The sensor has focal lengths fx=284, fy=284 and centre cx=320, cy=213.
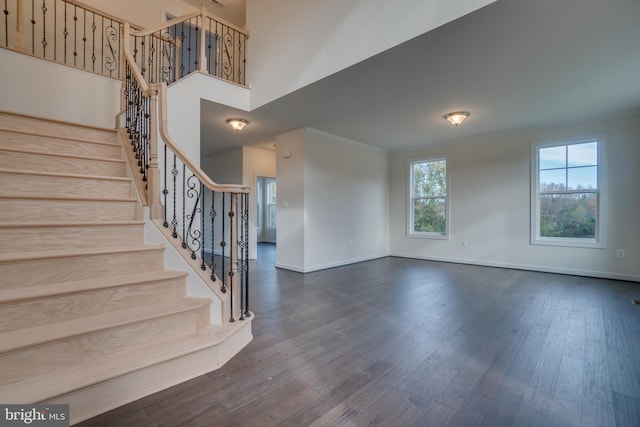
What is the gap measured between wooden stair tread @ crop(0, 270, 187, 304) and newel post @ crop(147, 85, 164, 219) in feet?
1.91

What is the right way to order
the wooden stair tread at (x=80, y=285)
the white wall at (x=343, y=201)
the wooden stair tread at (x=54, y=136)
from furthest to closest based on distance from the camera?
the white wall at (x=343, y=201)
the wooden stair tread at (x=54, y=136)
the wooden stair tread at (x=80, y=285)

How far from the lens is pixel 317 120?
4715 millimetres

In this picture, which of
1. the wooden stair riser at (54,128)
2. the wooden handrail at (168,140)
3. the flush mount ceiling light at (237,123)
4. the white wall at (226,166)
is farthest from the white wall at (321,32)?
the white wall at (226,166)

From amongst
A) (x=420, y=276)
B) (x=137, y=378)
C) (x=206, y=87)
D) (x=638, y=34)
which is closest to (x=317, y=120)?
(x=206, y=87)

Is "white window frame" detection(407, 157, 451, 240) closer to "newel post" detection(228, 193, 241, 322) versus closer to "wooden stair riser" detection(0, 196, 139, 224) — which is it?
"newel post" detection(228, 193, 241, 322)

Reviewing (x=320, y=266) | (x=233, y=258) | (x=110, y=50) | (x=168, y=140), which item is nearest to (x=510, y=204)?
(x=320, y=266)

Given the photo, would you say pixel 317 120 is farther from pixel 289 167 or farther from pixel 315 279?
pixel 315 279

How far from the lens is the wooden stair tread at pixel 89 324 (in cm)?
145

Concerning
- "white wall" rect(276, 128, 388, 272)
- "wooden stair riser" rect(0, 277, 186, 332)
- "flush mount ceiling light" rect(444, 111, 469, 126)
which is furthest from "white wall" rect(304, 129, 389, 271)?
"wooden stair riser" rect(0, 277, 186, 332)

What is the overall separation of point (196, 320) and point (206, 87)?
3199 millimetres

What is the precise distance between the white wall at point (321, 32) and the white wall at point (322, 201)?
4.35 feet

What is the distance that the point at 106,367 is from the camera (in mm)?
1553

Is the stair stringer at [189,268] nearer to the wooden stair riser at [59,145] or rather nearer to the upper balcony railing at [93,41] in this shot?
the wooden stair riser at [59,145]

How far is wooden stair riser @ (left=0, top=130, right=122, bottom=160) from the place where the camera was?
2.64 m
